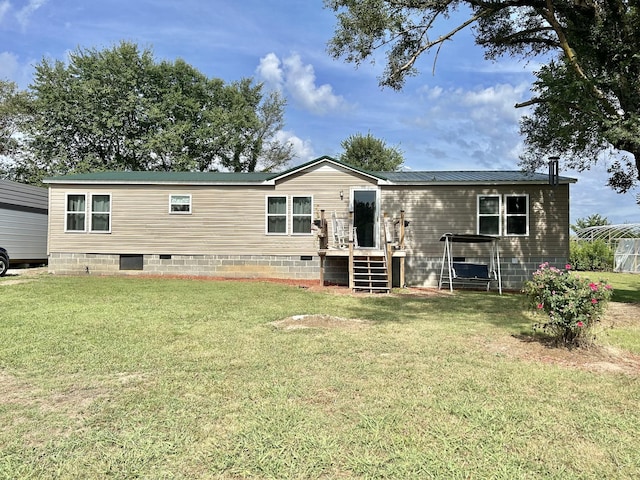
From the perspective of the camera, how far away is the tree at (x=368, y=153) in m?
31.9

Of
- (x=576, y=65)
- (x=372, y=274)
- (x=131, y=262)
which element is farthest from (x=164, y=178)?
(x=576, y=65)

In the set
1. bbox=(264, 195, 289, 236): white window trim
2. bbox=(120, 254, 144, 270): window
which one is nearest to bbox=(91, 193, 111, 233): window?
bbox=(120, 254, 144, 270): window

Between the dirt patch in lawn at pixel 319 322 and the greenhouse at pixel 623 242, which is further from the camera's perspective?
→ the greenhouse at pixel 623 242

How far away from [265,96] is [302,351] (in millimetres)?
28457

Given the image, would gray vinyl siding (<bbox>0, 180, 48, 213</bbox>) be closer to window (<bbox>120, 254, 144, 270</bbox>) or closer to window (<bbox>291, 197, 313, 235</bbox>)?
window (<bbox>120, 254, 144, 270</bbox>)

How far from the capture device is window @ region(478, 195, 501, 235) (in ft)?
42.0

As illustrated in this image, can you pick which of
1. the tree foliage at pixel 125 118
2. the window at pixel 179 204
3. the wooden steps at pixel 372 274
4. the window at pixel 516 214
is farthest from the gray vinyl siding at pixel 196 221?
the tree foliage at pixel 125 118

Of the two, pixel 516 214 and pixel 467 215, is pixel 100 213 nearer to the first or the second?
pixel 467 215

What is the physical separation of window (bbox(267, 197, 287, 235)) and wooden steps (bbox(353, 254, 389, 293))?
9.38 feet

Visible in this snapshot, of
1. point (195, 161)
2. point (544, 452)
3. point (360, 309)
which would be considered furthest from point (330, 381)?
point (195, 161)

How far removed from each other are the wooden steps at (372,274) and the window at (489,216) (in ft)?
11.7

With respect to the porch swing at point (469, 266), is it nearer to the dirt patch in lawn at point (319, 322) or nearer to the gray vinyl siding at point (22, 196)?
the dirt patch in lawn at point (319, 322)

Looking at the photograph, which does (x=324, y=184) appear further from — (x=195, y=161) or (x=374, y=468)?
(x=195, y=161)

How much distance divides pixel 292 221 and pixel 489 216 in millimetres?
6309
